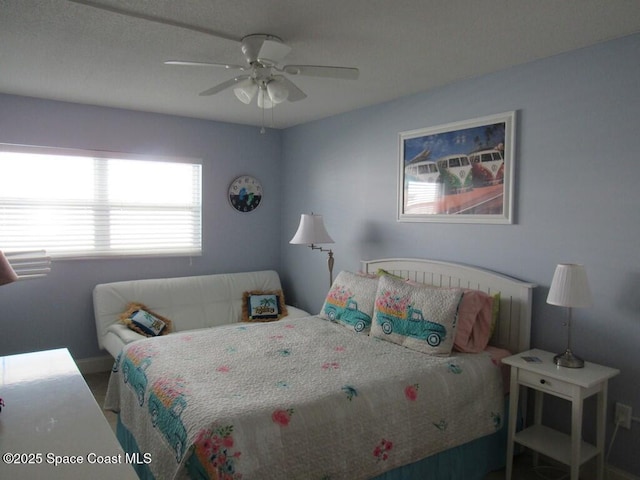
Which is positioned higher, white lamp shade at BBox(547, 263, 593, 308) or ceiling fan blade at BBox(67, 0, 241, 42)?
ceiling fan blade at BBox(67, 0, 241, 42)

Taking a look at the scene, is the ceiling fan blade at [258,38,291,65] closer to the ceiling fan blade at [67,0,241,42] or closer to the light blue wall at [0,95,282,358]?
the ceiling fan blade at [67,0,241,42]

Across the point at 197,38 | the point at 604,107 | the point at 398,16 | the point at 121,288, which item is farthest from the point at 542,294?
the point at 121,288

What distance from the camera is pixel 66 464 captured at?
107 cm

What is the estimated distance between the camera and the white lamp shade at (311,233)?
3.77m

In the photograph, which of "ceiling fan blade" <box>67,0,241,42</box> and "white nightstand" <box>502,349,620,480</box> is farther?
"white nightstand" <box>502,349,620,480</box>

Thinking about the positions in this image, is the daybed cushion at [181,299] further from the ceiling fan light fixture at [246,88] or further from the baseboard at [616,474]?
the baseboard at [616,474]

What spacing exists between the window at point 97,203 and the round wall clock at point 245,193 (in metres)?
0.37

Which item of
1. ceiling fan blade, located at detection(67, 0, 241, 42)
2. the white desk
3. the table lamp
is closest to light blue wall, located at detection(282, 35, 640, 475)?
the table lamp

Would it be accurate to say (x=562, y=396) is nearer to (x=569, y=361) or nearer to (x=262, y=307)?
(x=569, y=361)

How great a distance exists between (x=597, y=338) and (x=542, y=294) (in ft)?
1.19

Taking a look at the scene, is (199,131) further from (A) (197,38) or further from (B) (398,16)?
(B) (398,16)

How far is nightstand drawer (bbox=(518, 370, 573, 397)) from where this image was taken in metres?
2.16

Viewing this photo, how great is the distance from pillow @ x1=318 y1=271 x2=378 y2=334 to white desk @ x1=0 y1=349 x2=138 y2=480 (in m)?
1.83

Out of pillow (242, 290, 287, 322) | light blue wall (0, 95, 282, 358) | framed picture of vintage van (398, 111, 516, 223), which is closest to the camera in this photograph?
framed picture of vintage van (398, 111, 516, 223)
